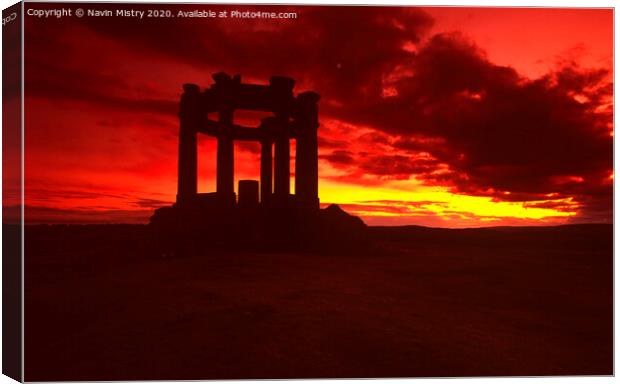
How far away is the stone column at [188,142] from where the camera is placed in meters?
20.6

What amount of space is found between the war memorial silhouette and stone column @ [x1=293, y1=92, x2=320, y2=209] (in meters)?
0.04

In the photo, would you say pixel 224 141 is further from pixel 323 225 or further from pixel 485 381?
pixel 485 381

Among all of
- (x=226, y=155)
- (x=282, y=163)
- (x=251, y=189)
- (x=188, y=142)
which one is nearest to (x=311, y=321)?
(x=226, y=155)

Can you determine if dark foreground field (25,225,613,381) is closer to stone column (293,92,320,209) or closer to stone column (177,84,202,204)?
stone column (177,84,202,204)

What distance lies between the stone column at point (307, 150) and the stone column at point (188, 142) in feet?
12.7

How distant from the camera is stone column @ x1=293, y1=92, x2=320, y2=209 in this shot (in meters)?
21.0

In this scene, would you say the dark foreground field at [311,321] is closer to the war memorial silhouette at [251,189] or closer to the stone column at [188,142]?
the war memorial silhouette at [251,189]

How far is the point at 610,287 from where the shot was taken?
968 centimetres

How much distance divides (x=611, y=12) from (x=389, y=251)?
12222 mm

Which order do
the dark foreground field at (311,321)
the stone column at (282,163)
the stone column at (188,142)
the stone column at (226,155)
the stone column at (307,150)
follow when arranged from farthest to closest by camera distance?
1. the stone column at (282,163)
2. the stone column at (307,150)
3. the stone column at (188,142)
4. the stone column at (226,155)
5. the dark foreground field at (311,321)

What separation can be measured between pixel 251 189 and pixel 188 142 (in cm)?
304

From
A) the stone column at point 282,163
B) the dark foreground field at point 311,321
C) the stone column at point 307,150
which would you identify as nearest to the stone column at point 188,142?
the stone column at point 282,163

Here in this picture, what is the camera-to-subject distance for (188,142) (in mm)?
21203

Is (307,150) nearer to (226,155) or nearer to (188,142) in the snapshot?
(226,155)
